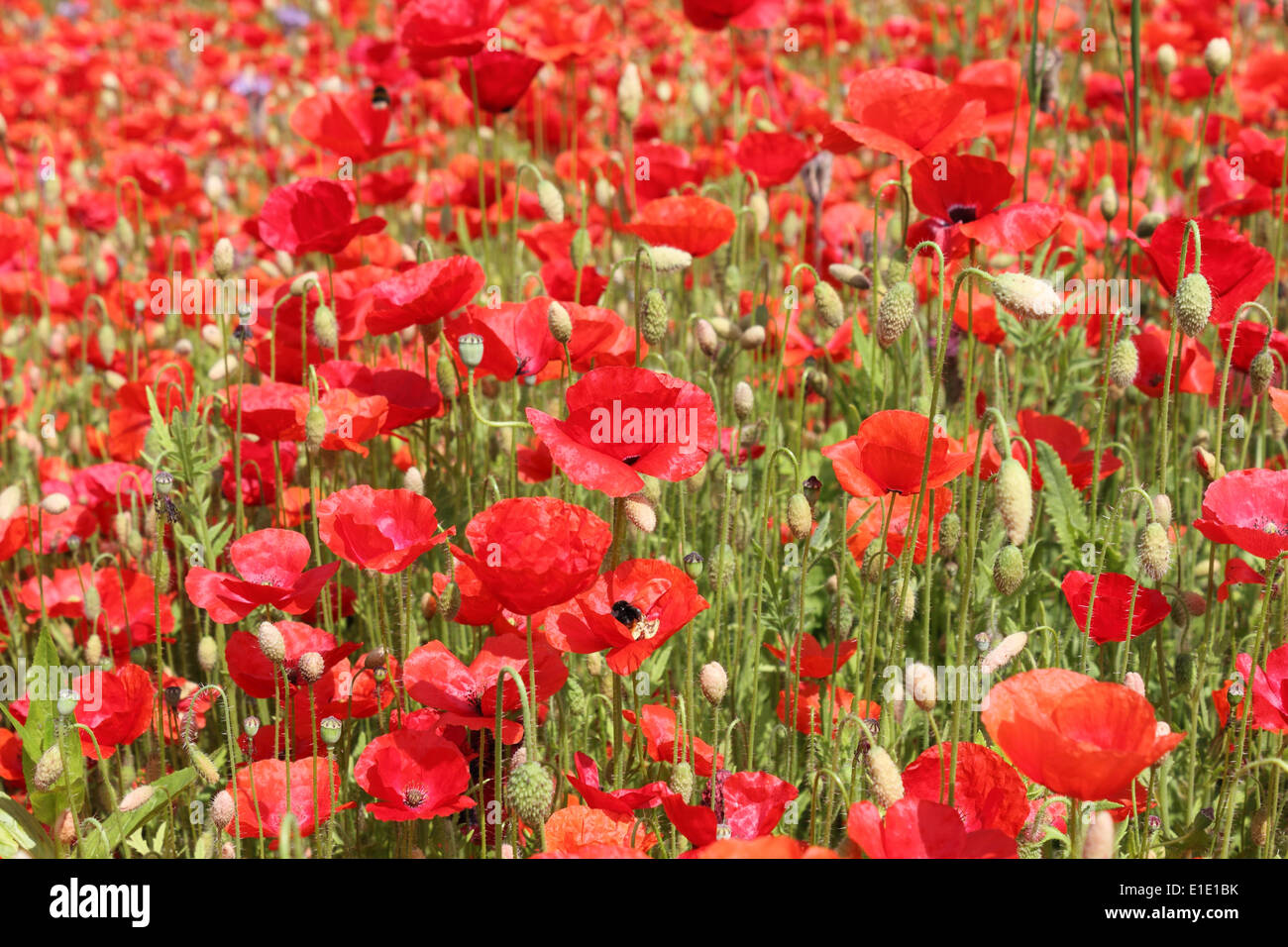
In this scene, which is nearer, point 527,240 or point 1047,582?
point 1047,582

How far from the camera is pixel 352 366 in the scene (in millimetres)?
2164

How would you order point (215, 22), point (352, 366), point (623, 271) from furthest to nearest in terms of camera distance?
1. point (215, 22)
2. point (623, 271)
3. point (352, 366)

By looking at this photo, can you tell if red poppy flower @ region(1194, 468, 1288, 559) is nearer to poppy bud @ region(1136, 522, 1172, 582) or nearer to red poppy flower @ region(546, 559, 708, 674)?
poppy bud @ region(1136, 522, 1172, 582)

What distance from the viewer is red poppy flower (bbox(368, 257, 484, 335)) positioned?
2.03 m

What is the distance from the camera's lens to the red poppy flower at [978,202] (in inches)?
78.1

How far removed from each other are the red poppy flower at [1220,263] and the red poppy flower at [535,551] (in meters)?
1.02

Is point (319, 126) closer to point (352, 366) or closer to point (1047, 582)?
point (352, 366)

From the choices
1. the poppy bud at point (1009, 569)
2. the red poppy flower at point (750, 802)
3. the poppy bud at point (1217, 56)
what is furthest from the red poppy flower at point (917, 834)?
the poppy bud at point (1217, 56)

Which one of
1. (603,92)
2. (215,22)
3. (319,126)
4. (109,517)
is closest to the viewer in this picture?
(109,517)

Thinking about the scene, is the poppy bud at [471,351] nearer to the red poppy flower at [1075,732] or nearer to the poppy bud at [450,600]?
the poppy bud at [450,600]

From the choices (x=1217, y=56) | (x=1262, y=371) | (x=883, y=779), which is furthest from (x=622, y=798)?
(x=1217, y=56)

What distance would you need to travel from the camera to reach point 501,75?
2.80 m

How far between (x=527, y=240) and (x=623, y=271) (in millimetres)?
890
